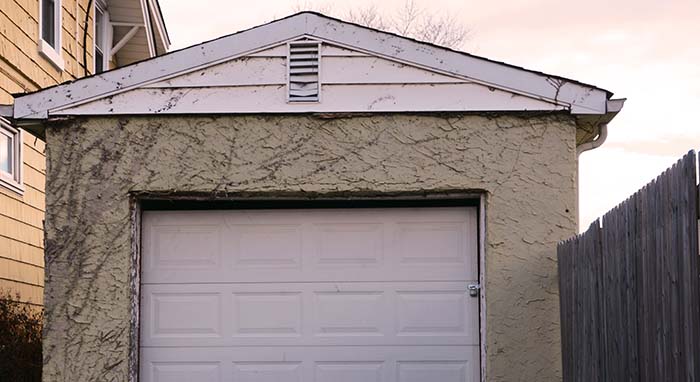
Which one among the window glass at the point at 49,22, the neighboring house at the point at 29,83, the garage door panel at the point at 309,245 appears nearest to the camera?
the garage door panel at the point at 309,245

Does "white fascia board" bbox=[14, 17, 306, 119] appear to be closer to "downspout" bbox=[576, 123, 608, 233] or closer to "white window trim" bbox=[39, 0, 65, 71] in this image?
"downspout" bbox=[576, 123, 608, 233]

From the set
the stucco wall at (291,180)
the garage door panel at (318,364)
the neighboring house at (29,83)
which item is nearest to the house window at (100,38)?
the neighboring house at (29,83)

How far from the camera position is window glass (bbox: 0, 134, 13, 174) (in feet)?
40.1

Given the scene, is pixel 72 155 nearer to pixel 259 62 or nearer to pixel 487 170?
pixel 259 62

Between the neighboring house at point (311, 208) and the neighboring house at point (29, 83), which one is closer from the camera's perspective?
the neighboring house at point (311, 208)

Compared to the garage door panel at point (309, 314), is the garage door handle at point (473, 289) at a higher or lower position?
higher

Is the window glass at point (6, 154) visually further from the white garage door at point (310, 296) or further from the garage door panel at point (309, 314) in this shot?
the garage door panel at point (309, 314)

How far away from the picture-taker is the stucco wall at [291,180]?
336 inches

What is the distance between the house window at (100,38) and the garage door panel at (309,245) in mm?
8248

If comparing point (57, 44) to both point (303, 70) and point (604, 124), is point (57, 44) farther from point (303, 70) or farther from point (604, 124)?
point (604, 124)

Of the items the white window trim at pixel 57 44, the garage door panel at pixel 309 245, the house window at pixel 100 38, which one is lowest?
the garage door panel at pixel 309 245

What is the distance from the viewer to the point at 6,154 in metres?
12.4

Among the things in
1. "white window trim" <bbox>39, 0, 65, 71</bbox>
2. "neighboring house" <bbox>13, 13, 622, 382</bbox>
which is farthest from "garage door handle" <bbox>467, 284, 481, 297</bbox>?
"white window trim" <bbox>39, 0, 65, 71</bbox>

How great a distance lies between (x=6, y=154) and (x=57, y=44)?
93.8 inches
